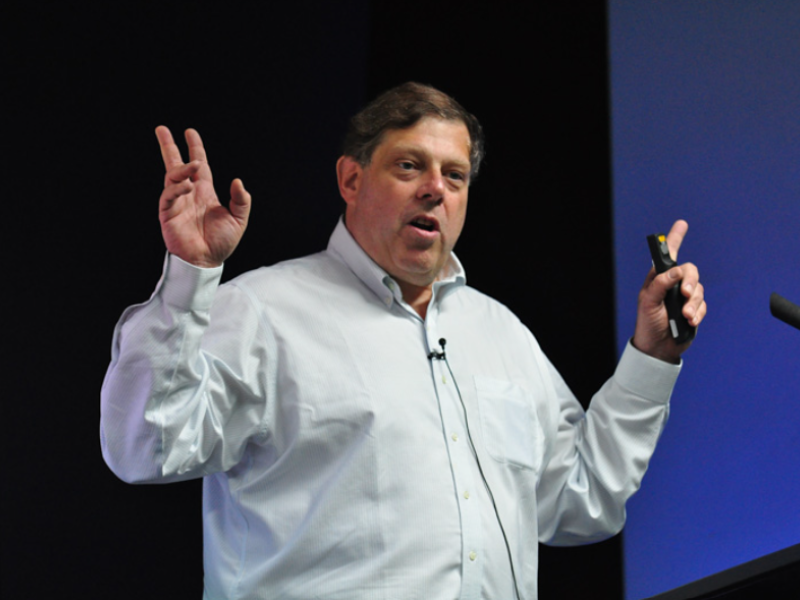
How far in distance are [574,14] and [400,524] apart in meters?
1.40

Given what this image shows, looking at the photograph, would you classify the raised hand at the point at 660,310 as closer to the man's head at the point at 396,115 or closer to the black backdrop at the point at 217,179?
the black backdrop at the point at 217,179

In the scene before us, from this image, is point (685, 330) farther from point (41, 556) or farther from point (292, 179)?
point (41, 556)

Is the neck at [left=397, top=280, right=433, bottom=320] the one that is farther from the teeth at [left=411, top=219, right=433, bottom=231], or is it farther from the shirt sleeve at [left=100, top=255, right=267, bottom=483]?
→ the shirt sleeve at [left=100, top=255, right=267, bottom=483]

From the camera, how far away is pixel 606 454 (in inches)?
75.0

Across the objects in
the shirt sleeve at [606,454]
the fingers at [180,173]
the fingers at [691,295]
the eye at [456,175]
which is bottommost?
the shirt sleeve at [606,454]

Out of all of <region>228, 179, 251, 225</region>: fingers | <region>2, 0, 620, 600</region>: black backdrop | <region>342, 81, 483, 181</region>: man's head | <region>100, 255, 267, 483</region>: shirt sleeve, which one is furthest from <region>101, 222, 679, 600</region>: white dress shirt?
<region>2, 0, 620, 600</region>: black backdrop

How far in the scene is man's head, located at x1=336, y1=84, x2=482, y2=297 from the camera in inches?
71.8

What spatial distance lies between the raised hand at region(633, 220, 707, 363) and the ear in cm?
65

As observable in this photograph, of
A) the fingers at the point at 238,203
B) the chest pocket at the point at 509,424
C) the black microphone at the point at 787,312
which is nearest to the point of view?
the black microphone at the point at 787,312

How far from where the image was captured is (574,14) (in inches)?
88.7

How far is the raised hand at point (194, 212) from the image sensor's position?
1.31m

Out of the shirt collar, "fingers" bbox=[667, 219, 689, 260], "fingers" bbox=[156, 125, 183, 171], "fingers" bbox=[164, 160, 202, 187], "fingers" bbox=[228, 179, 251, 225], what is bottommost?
the shirt collar

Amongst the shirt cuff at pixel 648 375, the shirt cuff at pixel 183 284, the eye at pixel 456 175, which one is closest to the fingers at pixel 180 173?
the shirt cuff at pixel 183 284

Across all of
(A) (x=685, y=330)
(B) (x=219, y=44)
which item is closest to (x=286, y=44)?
(B) (x=219, y=44)
